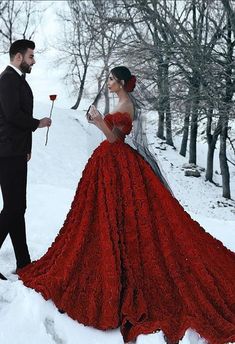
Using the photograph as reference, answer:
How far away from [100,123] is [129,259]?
1.07 metres

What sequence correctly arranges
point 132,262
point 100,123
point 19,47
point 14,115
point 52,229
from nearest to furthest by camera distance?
point 132,262
point 100,123
point 14,115
point 19,47
point 52,229

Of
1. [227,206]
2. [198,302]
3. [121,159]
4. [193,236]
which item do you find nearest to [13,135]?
[121,159]

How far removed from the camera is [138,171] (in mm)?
3498

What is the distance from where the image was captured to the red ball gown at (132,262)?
292 centimetres

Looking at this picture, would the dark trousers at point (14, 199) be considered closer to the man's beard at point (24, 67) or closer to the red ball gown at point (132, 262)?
the red ball gown at point (132, 262)

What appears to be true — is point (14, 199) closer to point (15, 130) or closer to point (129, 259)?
point (15, 130)

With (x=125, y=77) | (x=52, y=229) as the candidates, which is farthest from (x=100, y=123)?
(x=52, y=229)

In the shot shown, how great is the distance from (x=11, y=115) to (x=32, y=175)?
32.7 feet

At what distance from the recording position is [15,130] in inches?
144

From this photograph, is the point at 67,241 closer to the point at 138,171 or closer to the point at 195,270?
the point at 138,171

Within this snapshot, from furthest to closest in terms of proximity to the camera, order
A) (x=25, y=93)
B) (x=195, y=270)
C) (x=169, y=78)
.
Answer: (x=169, y=78)
(x=25, y=93)
(x=195, y=270)

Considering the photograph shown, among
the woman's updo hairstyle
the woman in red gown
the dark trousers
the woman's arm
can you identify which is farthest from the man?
the woman's updo hairstyle

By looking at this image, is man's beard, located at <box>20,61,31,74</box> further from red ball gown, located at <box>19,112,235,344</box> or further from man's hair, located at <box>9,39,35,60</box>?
red ball gown, located at <box>19,112,235,344</box>

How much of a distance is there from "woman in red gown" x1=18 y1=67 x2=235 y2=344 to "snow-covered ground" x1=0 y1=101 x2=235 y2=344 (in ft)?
0.26
